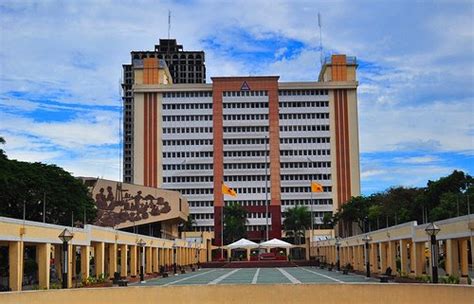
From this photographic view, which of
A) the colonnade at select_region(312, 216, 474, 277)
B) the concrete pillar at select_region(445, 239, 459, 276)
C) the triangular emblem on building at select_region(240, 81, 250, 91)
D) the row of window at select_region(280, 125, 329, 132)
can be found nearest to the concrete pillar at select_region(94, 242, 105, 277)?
the colonnade at select_region(312, 216, 474, 277)

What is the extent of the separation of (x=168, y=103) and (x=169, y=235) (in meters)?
28.7

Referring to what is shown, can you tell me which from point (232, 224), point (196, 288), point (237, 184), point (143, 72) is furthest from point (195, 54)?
point (196, 288)

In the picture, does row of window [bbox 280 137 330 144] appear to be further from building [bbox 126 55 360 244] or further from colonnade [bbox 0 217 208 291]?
colonnade [bbox 0 217 208 291]

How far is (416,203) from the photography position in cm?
7938

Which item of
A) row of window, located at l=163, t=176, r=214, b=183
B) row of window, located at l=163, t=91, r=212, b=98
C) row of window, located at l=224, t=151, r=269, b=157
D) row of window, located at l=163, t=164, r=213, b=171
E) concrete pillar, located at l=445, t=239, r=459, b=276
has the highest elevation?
row of window, located at l=163, t=91, r=212, b=98

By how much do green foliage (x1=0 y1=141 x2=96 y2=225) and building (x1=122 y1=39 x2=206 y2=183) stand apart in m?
97.4

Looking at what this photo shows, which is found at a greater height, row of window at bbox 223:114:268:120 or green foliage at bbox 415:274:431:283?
row of window at bbox 223:114:268:120

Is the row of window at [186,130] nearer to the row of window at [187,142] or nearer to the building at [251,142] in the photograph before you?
the building at [251,142]

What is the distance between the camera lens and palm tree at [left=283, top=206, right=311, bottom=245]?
371ft

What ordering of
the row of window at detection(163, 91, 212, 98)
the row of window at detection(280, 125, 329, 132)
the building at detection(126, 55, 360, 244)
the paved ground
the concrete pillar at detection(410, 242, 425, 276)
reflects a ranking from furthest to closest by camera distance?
the row of window at detection(163, 91, 212, 98) → the row of window at detection(280, 125, 329, 132) → the building at detection(126, 55, 360, 244) → the paved ground → the concrete pillar at detection(410, 242, 425, 276)

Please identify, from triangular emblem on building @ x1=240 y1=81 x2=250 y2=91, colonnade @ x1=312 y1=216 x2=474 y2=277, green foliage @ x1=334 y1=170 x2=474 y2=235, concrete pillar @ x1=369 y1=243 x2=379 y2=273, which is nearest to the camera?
colonnade @ x1=312 y1=216 x2=474 y2=277

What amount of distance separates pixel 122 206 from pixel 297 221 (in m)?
30.6

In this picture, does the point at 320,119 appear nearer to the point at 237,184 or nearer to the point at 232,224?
the point at 237,184

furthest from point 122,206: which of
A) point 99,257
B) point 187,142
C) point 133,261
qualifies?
point 99,257
